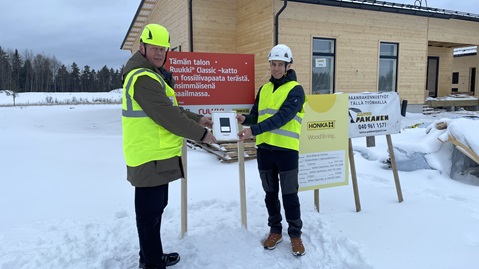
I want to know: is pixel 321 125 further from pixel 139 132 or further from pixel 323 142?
pixel 139 132

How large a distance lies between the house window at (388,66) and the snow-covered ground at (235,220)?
24.6 ft

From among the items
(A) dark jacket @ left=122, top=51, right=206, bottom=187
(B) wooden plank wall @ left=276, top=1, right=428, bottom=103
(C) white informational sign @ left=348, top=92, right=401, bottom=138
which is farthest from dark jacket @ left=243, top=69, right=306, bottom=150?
(B) wooden plank wall @ left=276, top=1, right=428, bottom=103

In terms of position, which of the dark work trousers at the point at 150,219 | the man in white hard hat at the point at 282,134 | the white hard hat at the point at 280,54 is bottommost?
the dark work trousers at the point at 150,219

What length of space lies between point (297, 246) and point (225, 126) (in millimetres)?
1334

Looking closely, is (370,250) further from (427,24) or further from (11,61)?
(11,61)

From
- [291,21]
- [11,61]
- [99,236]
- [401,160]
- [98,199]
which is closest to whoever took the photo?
[99,236]

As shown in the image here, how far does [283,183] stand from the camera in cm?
337

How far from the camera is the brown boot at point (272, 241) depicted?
11.3 ft

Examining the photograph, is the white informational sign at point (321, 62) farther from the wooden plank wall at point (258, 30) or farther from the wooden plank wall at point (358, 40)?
the wooden plank wall at point (258, 30)

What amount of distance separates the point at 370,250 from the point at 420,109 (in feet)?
43.6

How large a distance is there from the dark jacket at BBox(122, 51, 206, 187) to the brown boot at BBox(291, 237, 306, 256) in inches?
52.7

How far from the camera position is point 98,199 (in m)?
4.80

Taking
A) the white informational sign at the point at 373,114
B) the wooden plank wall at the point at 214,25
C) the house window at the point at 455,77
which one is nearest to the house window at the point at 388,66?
the wooden plank wall at the point at 214,25

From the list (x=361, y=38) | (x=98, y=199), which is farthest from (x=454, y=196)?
(x=361, y=38)
